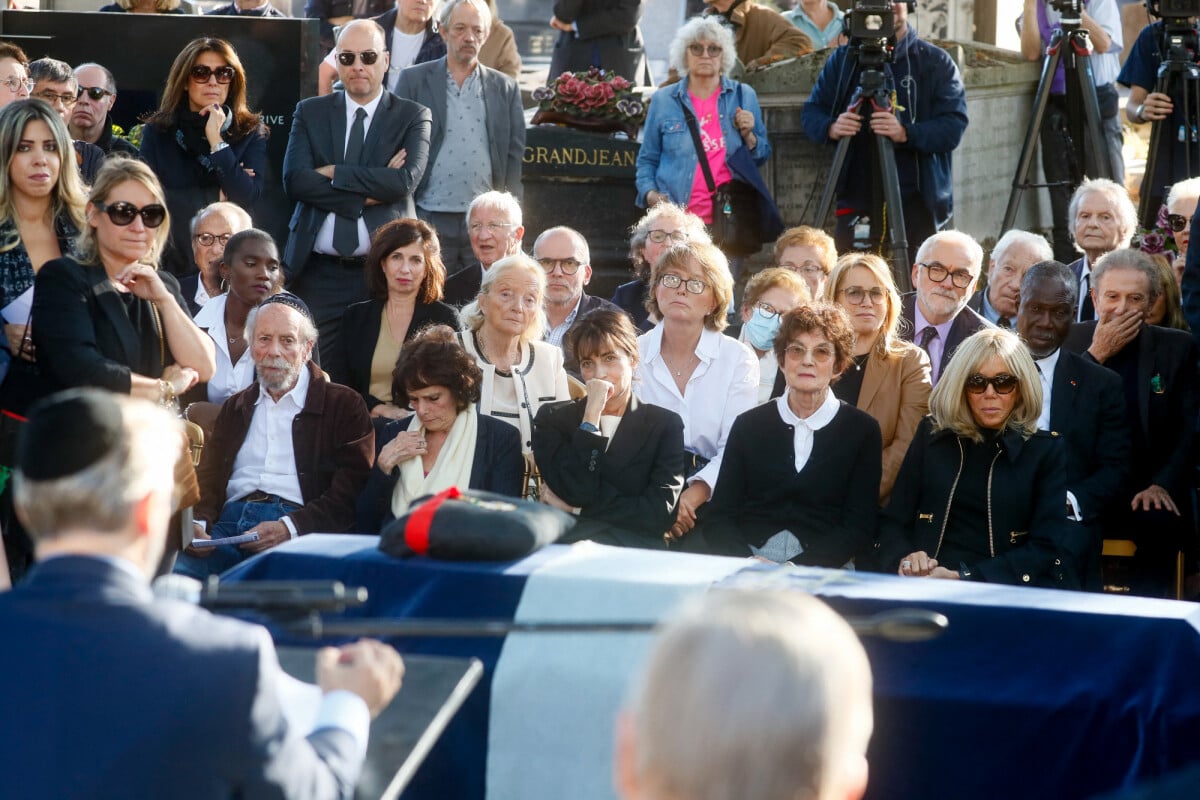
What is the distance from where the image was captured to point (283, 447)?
17.5ft

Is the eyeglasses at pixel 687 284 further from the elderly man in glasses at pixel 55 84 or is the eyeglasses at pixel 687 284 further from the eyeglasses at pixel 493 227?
the elderly man in glasses at pixel 55 84

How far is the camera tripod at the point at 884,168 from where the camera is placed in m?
7.43

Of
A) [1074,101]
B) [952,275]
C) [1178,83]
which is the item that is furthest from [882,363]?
[1074,101]

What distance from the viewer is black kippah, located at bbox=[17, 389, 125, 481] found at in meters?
2.25

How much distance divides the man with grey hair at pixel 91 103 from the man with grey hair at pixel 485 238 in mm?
1623

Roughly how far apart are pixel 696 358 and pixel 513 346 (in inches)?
25.6

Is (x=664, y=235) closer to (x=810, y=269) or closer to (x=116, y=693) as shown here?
(x=810, y=269)

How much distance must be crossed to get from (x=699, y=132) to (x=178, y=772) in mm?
5852

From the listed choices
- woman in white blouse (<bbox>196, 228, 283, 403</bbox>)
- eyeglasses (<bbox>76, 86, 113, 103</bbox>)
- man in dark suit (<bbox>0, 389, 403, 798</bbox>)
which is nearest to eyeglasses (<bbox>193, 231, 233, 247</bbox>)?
woman in white blouse (<bbox>196, 228, 283, 403</bbox>)

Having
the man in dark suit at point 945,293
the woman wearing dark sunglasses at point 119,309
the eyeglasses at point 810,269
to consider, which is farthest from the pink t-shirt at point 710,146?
the woman wearing dark sunglasses at point 119,309

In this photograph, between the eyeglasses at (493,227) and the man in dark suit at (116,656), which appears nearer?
the man in dark suit at (116,656)

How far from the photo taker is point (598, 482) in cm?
499

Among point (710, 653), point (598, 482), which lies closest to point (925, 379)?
point (598, 482)

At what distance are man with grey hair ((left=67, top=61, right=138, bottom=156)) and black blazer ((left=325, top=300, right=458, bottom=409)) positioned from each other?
1658 millimetres
